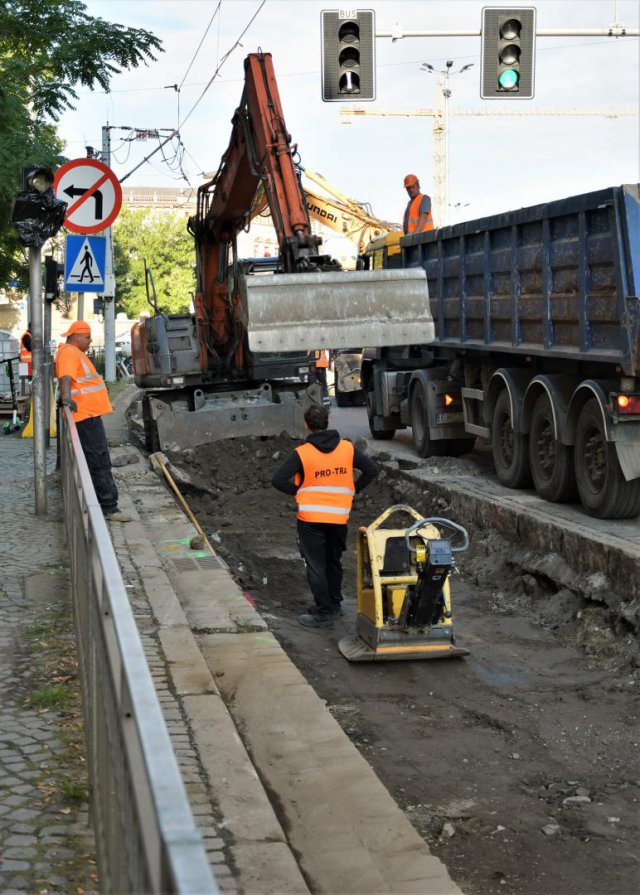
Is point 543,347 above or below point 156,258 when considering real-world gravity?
below

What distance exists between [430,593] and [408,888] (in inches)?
135

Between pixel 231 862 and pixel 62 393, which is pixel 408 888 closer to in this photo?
pixel 231 862

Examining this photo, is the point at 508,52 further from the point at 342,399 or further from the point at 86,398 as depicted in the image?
the point at 342,399

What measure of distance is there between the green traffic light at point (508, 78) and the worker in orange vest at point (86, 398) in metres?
8.19

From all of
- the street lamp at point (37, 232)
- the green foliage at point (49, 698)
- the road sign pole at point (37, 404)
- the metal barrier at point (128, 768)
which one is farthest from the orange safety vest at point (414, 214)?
the metal barrier at point (128, 768)

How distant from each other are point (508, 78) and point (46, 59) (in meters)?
6.21

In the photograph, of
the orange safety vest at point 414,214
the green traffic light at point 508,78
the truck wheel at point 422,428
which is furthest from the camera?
the orange safety vest at point 414,214

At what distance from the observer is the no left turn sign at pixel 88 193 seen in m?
11.6

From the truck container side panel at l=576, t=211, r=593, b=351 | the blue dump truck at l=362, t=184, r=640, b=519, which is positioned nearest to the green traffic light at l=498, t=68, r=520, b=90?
the blue dump truck at l=362, t=184, r=640, b=519

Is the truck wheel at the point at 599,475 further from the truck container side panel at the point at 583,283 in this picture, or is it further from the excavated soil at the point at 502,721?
the excavated soil at the point at 502,721

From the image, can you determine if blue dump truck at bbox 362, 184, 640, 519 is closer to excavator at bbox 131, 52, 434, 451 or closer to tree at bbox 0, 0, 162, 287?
excavator at bbox 131, 52, 434, 451

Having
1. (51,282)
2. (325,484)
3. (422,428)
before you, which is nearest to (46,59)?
(51,282)

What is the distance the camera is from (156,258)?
75.6 metres

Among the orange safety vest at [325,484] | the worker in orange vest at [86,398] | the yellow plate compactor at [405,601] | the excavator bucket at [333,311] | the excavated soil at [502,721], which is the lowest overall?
the excavated soil at [502,721]
